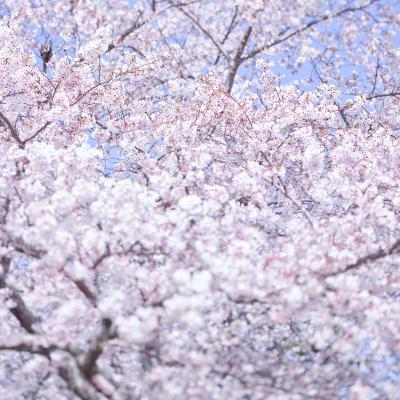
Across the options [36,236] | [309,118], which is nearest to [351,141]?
[309,118]

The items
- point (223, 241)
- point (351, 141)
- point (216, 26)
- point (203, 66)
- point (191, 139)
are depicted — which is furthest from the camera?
point (203, 66)

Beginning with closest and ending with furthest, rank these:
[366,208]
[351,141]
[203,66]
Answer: [366,208], [351,141], [203,66]

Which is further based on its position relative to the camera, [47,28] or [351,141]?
[47,28]

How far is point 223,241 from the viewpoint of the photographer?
247 inches

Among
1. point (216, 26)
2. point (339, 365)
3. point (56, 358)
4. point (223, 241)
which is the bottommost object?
point (56, 358)

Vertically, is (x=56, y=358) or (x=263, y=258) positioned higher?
(x=263, y=258)

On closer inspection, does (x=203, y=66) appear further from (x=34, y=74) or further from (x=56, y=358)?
(x=56, y=358)

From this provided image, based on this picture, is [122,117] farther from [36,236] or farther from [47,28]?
[36,236]

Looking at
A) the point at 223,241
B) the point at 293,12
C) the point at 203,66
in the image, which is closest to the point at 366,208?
the point at 223,241

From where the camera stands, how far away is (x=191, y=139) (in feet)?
32.2

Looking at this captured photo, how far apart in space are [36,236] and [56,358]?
1223 mm

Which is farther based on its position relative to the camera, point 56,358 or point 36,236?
point 36,236

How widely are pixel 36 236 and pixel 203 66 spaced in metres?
8.47

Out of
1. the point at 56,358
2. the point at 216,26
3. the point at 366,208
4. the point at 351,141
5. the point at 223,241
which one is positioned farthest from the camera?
the point at 216,26
